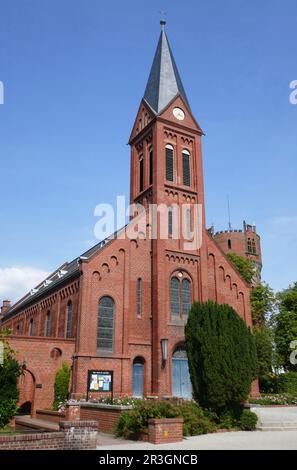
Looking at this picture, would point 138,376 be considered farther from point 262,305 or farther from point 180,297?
point 262,305

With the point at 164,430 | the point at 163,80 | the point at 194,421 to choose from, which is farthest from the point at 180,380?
the point at 163,80

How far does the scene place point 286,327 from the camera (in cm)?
4684

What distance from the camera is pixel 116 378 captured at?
90.1ft

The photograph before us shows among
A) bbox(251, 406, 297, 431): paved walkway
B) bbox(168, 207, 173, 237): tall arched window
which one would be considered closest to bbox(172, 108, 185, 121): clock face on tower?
bbox(168, 207, 173, 237): tall arched window

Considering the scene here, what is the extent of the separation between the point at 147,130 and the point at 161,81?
5.38 m

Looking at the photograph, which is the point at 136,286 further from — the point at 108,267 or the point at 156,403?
the point at 156,403

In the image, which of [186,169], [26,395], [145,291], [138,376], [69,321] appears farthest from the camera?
[186,169]

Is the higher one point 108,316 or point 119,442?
point 108,316

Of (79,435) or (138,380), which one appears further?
(138,380)

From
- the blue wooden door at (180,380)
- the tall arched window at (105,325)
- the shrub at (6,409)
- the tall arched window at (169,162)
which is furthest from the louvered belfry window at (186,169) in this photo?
the shrub at (6,409)

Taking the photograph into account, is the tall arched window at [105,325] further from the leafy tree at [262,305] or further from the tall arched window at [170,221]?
the leafy tree at [262,305]

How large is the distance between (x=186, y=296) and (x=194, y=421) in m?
15.1

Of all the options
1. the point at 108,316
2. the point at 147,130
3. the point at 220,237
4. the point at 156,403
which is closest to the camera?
the point at 156,403
